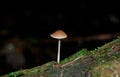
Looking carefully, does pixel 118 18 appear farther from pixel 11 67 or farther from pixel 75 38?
pixel 11 67

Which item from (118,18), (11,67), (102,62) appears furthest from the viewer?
(118,18)

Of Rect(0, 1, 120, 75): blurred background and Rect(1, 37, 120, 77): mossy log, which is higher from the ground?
Rect(0, 1, 120, 75): blurred background

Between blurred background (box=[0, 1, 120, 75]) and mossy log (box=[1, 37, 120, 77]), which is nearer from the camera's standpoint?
mossy log (box=[1, 37, 120, 77])

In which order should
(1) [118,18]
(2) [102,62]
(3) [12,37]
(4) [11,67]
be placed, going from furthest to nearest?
(1) [118,18]
(3) [12,37]
(4) [11,67]
(2) [102,62]

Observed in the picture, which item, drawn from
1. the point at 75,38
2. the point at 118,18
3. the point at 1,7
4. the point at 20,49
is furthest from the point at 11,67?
the point at 118,18
